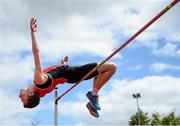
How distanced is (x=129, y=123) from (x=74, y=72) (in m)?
44.1

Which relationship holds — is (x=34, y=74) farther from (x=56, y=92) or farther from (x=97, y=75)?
(x=56, y=92)

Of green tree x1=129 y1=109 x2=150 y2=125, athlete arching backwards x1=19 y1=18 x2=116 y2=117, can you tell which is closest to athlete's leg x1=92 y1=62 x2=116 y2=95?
athlete arching backwards x1=19 y1=18 x2=116 y2=117

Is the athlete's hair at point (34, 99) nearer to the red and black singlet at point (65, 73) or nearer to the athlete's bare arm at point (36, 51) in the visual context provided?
the red and black singlet at point (65, 73)

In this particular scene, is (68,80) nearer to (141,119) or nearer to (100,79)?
(100,79)

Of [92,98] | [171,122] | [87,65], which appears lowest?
[92,98]

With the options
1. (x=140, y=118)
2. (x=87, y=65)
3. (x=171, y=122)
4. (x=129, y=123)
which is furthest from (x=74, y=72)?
(x=129, y=123)

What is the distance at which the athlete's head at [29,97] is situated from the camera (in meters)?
7.29

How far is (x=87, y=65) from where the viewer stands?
7.44 meters

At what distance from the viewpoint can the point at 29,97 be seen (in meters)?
7.30

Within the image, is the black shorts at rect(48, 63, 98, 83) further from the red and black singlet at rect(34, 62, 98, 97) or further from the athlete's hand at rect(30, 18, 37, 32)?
the athlete's hand at rect(30, 18, 37, 32)

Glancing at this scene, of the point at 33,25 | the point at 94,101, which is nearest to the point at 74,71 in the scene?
the point at 94,101

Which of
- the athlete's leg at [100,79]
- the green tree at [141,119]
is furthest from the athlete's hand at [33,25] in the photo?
the green tree at [141,119]

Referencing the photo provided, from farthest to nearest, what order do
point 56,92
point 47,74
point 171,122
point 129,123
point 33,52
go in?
point 129,123, point 171,122, point 56,92, point 47,74, point 33,52

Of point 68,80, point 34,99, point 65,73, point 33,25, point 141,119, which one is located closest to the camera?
point 33,25
